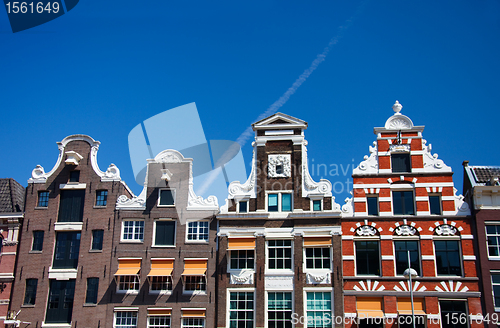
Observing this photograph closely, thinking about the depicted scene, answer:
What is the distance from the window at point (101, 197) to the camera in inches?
1335

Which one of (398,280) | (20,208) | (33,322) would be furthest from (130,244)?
(398,280)

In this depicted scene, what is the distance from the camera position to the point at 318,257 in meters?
31.5

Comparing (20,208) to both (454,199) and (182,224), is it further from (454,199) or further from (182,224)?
(454,199)

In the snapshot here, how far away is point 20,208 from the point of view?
120ft

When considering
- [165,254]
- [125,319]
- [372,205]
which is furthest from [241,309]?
[372,205]

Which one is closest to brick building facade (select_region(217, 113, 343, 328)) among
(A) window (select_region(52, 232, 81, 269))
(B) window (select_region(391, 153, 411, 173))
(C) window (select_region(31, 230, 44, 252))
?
(B) window (select_region(391, 153, 411, 173))

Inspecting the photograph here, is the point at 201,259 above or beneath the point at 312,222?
beneath

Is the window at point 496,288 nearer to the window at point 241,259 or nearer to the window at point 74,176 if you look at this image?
the window at point 241,259

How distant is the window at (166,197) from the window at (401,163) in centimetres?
1407

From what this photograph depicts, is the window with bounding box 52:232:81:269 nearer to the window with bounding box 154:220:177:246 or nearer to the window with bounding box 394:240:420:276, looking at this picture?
the window with bounding box 154:220:177:246

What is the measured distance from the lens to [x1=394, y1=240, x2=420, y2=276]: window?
3077cm

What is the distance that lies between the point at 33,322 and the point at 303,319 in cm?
1619

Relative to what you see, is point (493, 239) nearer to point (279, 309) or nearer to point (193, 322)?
point (279, 309)

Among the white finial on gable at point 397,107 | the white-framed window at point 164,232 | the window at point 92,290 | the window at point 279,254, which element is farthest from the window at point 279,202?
the window at point 92,290
